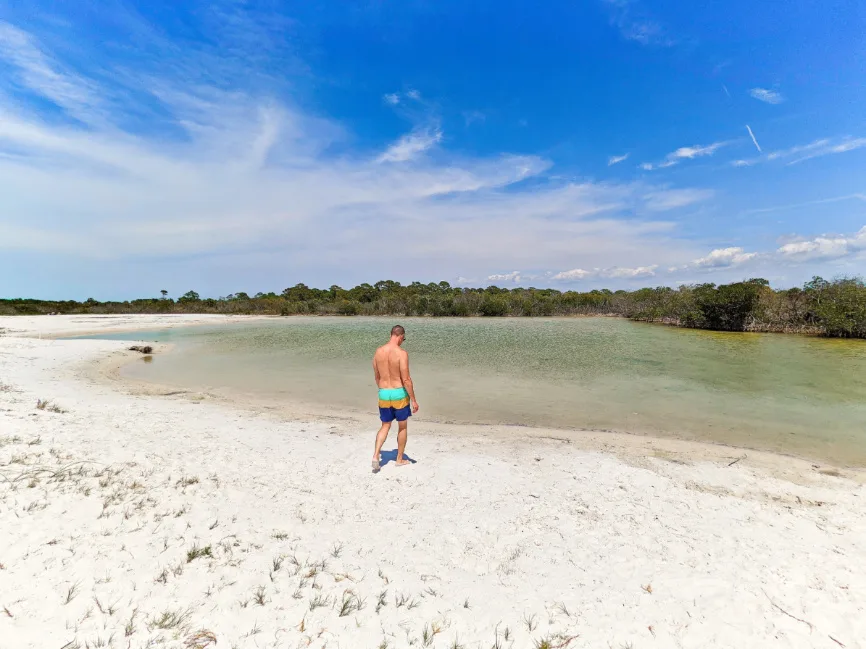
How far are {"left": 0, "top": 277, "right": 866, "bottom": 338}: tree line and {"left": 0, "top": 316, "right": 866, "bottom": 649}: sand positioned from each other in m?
41.5

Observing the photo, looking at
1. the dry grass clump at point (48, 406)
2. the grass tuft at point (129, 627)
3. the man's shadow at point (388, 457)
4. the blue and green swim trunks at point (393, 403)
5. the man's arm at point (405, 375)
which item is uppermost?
the man's arm at point (405, 375)

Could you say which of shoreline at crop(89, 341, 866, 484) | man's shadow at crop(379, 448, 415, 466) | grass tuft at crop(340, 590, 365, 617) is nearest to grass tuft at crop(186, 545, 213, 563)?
grass tuft at crop(340, 590, 365, 617)

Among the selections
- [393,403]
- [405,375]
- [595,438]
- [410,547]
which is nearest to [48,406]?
[393,403]

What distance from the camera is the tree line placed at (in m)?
36.0

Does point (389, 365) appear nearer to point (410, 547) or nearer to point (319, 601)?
point (410, 547)

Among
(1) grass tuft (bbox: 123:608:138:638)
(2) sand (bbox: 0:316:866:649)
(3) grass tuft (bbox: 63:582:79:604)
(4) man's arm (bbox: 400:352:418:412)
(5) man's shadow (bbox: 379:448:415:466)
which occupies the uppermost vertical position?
(4) man's arm (bbox: 400:352:418:412)

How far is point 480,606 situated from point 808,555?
3.65 metres

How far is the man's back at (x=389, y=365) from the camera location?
5926mm

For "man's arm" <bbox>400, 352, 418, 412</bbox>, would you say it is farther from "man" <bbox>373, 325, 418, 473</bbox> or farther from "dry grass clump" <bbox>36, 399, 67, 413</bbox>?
"dry grass clump" <bbox>36, 399, 67, 413</bbox>

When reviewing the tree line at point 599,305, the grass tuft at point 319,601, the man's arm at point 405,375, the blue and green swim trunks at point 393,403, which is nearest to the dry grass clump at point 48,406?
the blue and green swim trunks at point 393,403

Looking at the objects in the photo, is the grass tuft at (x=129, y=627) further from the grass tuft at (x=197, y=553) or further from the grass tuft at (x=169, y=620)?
the grass tuft at (x=197, y=553)

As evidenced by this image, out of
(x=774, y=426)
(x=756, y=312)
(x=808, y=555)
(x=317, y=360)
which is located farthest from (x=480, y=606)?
(x=756, y=312)

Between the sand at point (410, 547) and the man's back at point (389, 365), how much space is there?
59.0 inches

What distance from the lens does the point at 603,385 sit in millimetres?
14727
